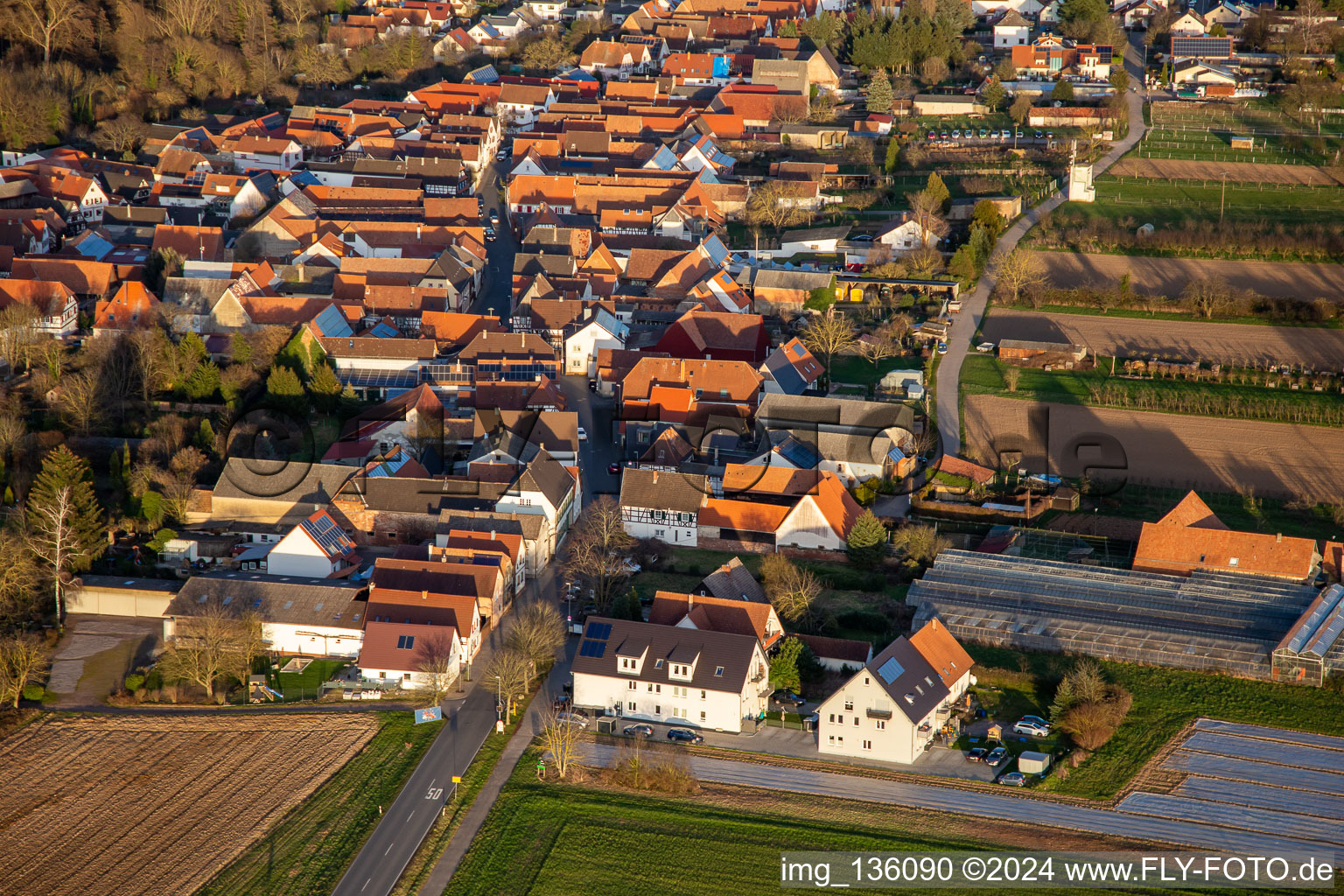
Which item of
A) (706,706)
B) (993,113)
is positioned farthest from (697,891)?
(993,113)

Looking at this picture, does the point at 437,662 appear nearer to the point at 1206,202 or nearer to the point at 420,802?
the point at 420,802

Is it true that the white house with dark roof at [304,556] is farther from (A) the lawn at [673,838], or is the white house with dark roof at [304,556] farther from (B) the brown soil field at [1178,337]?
(B) the brown soil field at [1178,337]

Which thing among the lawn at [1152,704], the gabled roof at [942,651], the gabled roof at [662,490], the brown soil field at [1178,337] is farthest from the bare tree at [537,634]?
the brown soil field at [1178,337]

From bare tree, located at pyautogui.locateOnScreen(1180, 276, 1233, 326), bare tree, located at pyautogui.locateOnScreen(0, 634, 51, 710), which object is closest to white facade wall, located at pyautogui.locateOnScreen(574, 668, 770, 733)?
bare tree, located at pyautogui.locateOnScreen(0, 634, 51, 710)

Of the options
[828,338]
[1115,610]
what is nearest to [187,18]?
[828,338]

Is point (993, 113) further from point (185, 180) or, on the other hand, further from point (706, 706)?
point (706, 706)

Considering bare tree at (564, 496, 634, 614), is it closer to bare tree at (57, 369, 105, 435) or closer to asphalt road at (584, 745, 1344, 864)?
asphalt road at (584, 745, 1344, 864)
